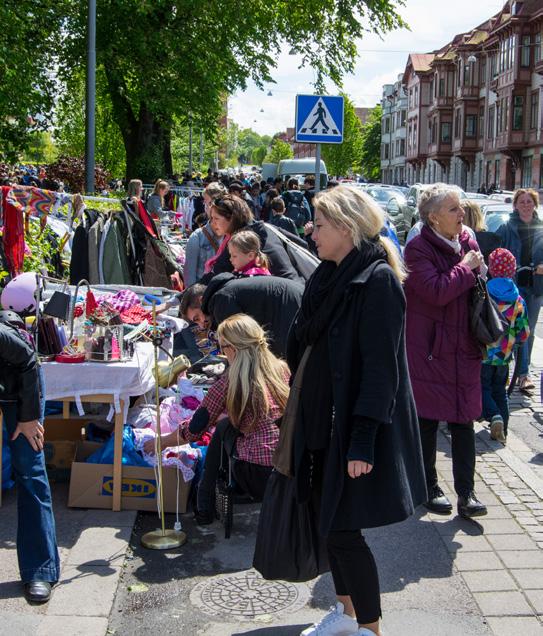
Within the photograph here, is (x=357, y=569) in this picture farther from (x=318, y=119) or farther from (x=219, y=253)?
(x=318, y=119)

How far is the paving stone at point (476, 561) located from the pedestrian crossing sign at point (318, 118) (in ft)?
19.5

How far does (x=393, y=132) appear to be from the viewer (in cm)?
10125

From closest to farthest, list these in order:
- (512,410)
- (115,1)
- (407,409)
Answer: (407,409)
(512,410)
(115,1)

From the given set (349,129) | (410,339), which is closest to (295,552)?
(410,339)

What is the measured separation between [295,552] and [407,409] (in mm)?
758

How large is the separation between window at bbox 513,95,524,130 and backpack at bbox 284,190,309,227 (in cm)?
4398

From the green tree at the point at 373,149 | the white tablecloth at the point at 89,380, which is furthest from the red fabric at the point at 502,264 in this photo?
the green tree at the point at 373,149

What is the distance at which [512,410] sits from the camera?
25.8ft

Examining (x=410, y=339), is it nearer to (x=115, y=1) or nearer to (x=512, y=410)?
(x=512, y=410)

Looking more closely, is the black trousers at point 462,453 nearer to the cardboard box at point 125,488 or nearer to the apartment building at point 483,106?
A: the cardboard box at point 125,488

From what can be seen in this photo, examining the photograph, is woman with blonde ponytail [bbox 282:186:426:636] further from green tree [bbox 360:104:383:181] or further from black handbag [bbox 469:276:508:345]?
green tree [bbox 360:104:383:181]

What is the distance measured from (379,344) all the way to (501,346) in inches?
153

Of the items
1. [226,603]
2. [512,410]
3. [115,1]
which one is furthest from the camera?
[115,1]

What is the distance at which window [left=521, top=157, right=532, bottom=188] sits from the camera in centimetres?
5546
